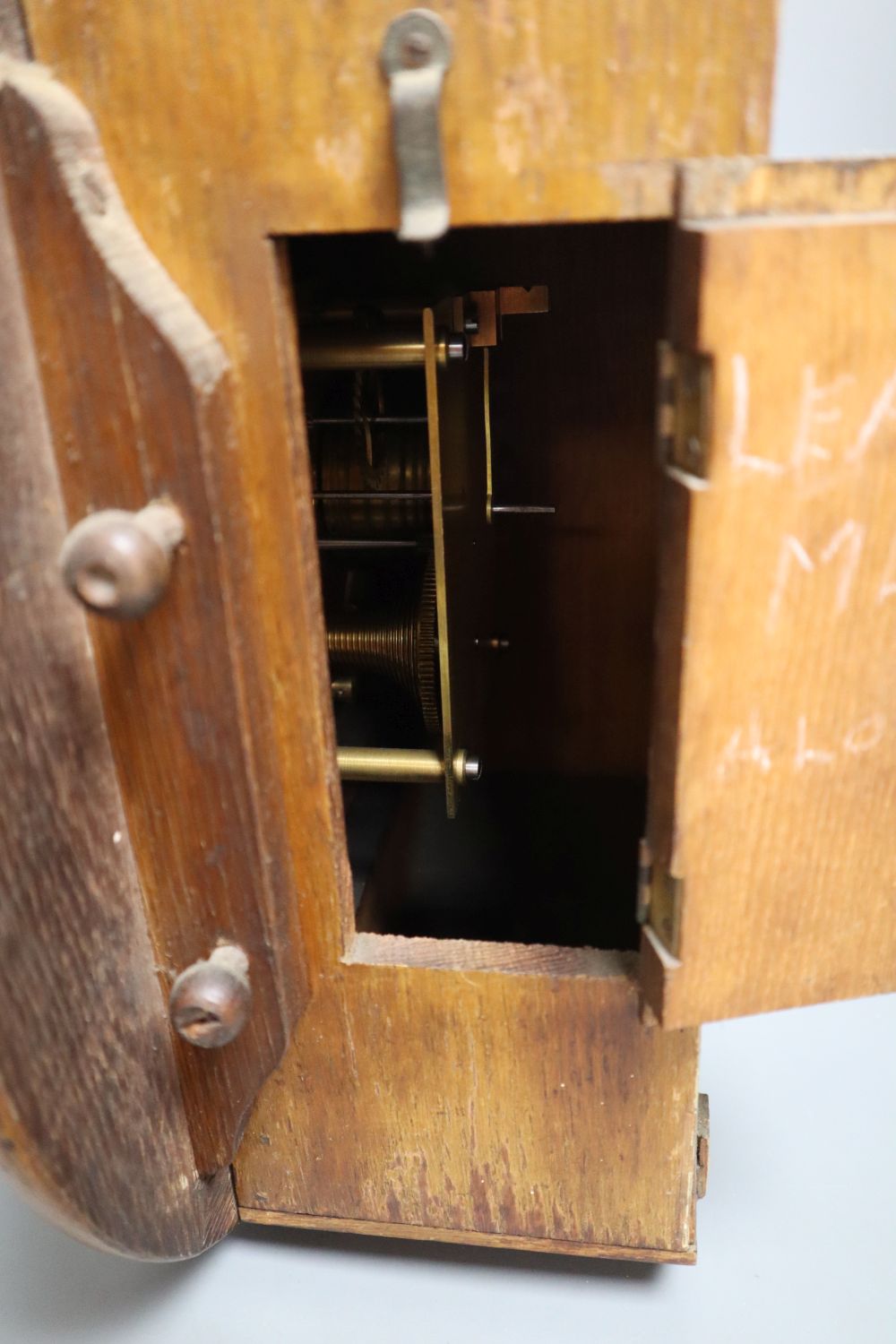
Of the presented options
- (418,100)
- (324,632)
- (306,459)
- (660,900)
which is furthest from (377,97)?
(660,900)

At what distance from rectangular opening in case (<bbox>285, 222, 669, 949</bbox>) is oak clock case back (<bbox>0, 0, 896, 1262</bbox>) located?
0.11 feet

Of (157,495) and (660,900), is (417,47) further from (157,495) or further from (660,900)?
(660,900)

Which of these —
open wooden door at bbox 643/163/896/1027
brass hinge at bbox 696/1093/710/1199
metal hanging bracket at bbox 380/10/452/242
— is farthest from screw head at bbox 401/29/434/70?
brass hinge at bbox 696/1093/710/1199

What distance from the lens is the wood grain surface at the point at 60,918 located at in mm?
576

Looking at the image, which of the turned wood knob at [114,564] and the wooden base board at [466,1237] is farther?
the wooden base board at [466,1237]

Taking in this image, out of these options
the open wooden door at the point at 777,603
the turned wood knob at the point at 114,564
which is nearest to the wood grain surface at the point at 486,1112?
the open wooden door at the point at 777,603

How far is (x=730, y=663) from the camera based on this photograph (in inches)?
22.8

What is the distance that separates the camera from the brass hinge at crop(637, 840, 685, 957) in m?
0.64

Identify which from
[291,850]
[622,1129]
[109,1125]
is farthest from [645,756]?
[109,1125]

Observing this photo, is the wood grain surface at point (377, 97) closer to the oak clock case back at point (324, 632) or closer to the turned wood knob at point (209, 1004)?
the oak clock case back at point (324, 632)

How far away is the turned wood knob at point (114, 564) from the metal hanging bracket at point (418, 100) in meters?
0.22

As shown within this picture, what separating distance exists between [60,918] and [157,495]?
0.25m

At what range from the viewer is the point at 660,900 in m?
0.66

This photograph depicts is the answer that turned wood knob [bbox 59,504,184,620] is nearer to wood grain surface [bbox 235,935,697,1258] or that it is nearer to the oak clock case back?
the oak clock case back
